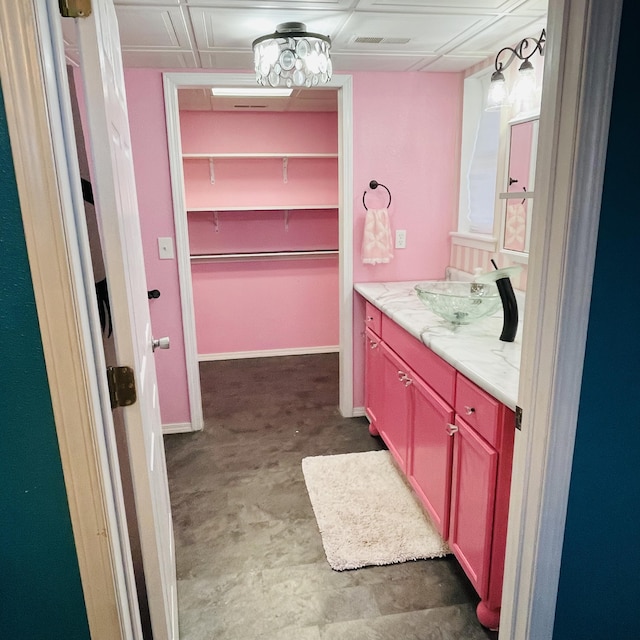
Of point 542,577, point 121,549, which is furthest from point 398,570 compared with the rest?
point 121,549

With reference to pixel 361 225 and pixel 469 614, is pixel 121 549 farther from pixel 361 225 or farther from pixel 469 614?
pixel 361 225

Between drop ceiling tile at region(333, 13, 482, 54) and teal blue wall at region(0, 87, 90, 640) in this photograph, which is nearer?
teal blue wall at region(0, 87, 90, 640)

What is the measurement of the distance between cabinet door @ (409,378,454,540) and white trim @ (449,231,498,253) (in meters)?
1.00

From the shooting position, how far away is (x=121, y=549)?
1.04 m

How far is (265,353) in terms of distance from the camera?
467 cm

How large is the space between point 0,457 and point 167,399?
233cm

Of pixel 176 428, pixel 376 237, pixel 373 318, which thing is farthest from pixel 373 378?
pixel 176 428

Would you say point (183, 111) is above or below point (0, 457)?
above

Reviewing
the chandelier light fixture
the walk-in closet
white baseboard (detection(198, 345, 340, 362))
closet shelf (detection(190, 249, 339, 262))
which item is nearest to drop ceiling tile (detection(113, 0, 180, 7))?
the chandelier light fixture

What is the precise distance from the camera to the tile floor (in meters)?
1.76

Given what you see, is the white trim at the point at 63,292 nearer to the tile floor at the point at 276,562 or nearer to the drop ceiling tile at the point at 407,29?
the tile floor at the point at 276,562

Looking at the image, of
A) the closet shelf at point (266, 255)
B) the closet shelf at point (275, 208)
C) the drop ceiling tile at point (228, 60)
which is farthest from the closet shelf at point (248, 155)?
the drop ceiling tile at point (228, 60)

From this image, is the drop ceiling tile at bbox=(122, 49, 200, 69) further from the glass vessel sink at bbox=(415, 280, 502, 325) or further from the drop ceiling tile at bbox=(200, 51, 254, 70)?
the glass vessel sink at bbox=(415, 280, 502, 325)

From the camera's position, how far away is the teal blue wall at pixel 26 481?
0.84 meters
